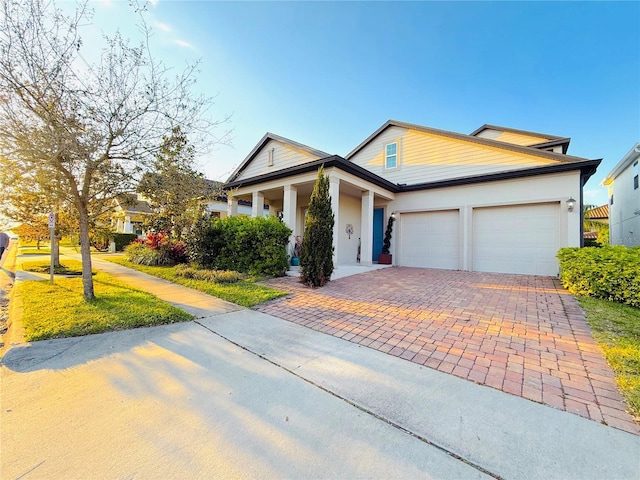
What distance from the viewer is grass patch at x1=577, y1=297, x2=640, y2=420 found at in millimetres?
2514

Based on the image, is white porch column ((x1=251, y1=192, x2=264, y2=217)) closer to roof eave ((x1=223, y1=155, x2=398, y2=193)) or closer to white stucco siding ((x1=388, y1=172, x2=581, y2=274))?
roof eave ((x1=223, y1=155, x2=398, y2=193))

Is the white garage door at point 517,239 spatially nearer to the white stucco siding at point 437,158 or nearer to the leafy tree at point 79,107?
the white stucco siding at point 437,158

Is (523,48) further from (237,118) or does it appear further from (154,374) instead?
(154,374)

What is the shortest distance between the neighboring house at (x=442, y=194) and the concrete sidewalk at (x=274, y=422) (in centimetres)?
677

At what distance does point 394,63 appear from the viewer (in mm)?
10352

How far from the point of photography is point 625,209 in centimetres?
1192

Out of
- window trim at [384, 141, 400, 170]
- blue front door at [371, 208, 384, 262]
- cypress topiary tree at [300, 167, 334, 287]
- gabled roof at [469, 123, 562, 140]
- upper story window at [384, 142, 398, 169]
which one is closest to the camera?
cypress topiary tree at [300, 167, 334, 287]

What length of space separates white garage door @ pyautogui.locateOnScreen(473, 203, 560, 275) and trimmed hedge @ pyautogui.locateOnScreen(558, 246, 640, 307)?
2578 millimetres

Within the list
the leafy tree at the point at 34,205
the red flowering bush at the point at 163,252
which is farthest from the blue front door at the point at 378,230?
the leafy tree at the point at 34,205

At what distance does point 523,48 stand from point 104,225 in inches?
677

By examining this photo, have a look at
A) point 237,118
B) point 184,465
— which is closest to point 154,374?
point 184,465

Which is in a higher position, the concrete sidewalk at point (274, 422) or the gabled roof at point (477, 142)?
the gabled roof at point (477, 142)

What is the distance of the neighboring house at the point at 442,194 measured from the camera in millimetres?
9031

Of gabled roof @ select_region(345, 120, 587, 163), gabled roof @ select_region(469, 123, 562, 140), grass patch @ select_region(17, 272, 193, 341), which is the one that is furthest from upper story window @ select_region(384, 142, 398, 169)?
grass patch @ select_region(17, 272, 193, 341)
